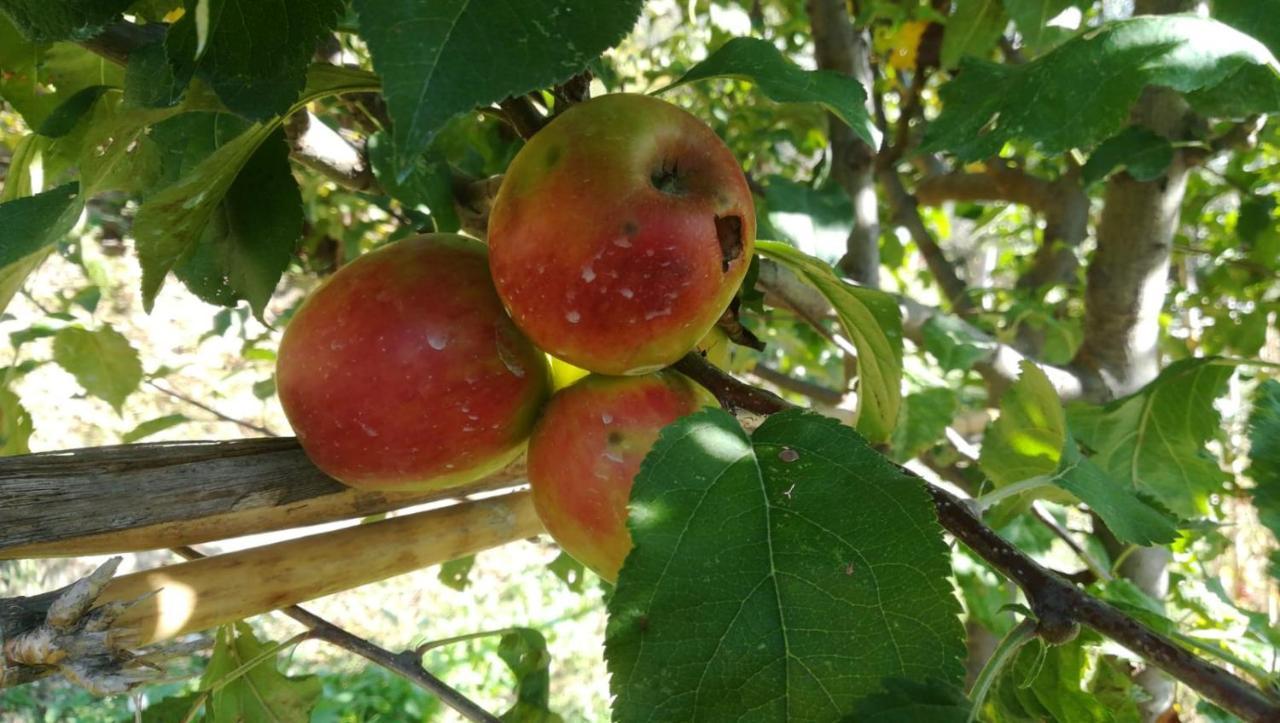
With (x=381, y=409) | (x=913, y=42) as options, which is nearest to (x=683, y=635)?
(x=381, y=409)

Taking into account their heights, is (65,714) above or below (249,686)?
below

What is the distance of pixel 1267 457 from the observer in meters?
0.79

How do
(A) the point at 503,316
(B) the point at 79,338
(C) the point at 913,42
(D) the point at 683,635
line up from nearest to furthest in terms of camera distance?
(D) the point at 683,635
(A) the point at 503,316
(B) the point at 79,338
(C) the point at 913,42

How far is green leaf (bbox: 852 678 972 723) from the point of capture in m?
0.43

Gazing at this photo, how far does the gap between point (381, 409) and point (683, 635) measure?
294mm

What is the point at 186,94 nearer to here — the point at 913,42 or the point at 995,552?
the point at 995,552

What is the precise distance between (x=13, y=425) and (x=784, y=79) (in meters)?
1.06

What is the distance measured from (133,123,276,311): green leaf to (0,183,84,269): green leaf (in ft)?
0.13

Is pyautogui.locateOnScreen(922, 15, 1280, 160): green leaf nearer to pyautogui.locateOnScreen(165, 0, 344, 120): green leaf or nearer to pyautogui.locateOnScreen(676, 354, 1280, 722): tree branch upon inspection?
pyautogui.locateOnScreen(676, 354, 1280, 722): tree branch

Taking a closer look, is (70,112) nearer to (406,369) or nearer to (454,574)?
(406,369)

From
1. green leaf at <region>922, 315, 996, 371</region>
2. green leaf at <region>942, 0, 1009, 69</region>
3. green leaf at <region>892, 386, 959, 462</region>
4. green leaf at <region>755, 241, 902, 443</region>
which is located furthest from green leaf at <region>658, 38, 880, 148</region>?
green leaf at <region>942, 0, 1009, 69</region>

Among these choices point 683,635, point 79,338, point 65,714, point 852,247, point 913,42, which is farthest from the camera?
point 65,714

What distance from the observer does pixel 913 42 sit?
1832 millimetres

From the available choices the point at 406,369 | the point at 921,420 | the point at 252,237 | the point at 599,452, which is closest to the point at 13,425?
the point at 252,237
